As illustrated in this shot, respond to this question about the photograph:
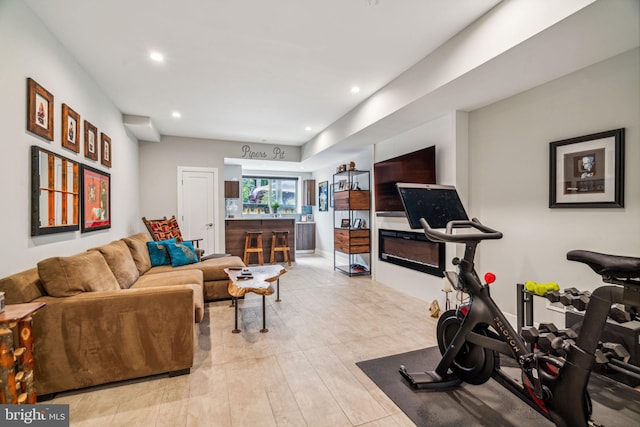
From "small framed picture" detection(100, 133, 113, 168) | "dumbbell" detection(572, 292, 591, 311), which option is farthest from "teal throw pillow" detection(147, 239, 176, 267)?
"dumbbell" detection(572, 292, 591, 311)

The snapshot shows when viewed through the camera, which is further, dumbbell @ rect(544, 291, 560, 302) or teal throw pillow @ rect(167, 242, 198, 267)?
teal throw pillow @ rect(167, 242, 198, 267)

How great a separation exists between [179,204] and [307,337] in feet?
14.3

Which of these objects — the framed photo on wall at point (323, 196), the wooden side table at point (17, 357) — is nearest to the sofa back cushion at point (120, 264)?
the wooden side table at point (17, 357)

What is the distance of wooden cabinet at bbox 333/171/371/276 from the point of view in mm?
5406

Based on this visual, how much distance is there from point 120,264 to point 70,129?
1.36m

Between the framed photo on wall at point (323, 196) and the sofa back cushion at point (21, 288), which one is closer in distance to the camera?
the sofa back cushion at point (21, 288)

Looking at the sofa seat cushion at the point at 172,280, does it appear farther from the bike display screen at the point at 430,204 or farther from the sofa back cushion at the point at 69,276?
the bike display screen at the point at 430,204

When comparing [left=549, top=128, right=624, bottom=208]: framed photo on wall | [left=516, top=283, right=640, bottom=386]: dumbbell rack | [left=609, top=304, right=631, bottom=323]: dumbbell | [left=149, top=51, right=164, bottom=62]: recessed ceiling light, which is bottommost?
[left=516, top=283, right=640, bottom=386]: dumbbell rack

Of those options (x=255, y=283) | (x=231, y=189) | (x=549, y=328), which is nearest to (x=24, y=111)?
(x=255, y=283)

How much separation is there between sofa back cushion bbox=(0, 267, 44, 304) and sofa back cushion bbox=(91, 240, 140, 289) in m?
0.82

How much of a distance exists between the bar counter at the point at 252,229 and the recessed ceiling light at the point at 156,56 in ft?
12.8

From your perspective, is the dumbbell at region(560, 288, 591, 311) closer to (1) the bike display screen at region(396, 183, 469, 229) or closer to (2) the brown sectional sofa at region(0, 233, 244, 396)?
(1) the bike display screen at region(396, 183, 469, 229)

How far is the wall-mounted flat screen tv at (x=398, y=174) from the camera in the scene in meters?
3.74

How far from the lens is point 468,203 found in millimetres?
3465
